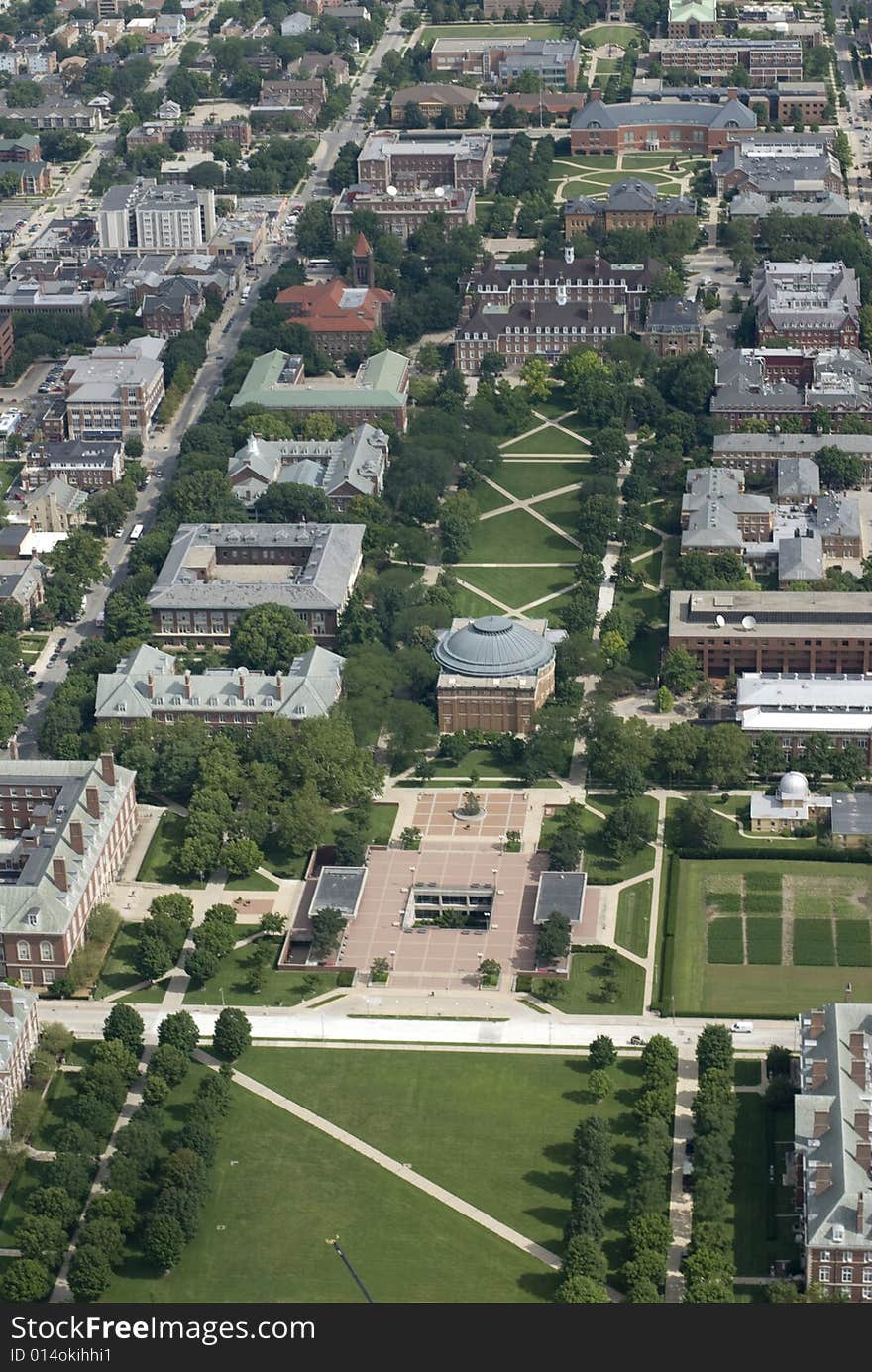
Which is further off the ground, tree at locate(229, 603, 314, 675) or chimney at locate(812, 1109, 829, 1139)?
chimney at locate(812, 1109, 829, 1139)

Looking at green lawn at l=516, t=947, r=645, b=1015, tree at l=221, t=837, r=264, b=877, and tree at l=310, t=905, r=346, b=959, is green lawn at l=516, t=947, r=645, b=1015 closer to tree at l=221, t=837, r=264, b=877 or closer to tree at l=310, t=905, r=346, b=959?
tree at l=310, t=905, r=346, b=959

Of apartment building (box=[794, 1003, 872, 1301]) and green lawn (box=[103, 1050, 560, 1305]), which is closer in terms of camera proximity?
apartment building (box=[794, 1003, 872, 1301])

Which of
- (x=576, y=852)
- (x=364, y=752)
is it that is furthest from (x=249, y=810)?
(x=576, y=852)

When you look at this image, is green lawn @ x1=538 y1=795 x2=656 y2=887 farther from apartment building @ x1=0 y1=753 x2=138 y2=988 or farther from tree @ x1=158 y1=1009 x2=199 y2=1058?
tree @ x1=158 y1=1009 x2=199 y2=1058

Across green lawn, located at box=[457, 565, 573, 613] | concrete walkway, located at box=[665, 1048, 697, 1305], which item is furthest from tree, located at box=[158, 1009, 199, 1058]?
green lawn, located at box=[457, 565, 573, 613]

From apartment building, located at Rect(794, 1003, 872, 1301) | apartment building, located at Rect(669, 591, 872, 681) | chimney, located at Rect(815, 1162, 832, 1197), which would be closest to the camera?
apartment building, located at Rect(794, 1003, 872, 1301)

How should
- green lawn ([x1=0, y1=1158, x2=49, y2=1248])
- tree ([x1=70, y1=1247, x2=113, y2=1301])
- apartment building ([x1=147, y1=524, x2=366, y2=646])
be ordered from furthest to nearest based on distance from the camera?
apartment building ([x1=147, y1=524, x2=366, y2=646]) → green lawn ([x1=0, y1=1158, x2=49, y2=1248]) → tree ([x1=70, y1=1247, x2=113, y2=1301])

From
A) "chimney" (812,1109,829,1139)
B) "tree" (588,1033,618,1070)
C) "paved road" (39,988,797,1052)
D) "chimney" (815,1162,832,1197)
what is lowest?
"paved road" (39,988,797,1052)

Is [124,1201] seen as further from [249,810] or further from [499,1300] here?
[249,810]
